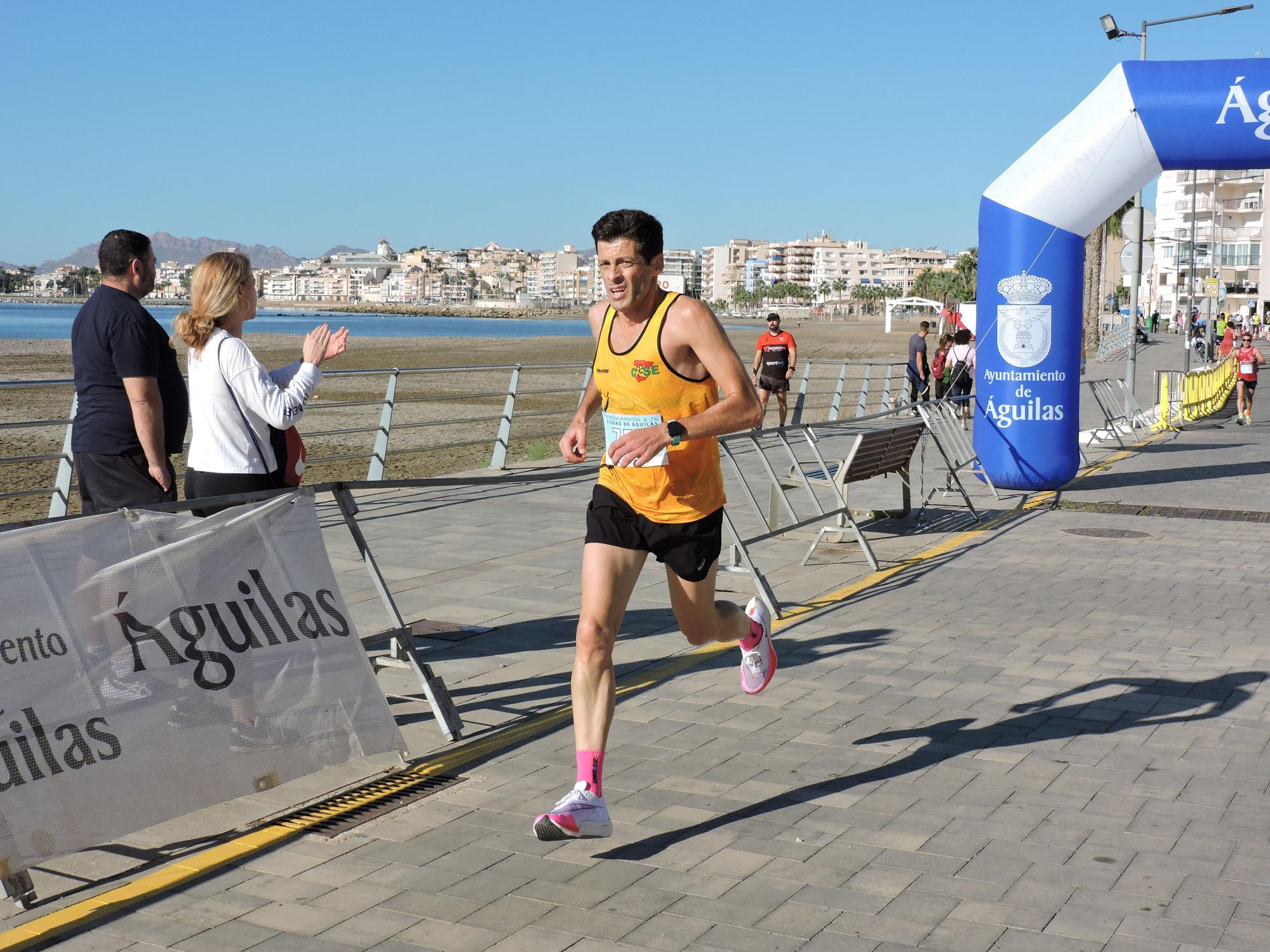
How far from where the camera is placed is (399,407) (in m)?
28.3

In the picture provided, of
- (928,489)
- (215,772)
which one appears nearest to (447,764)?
(215,772)

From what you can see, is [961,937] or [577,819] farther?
[577,819]

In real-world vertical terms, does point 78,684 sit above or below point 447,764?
above

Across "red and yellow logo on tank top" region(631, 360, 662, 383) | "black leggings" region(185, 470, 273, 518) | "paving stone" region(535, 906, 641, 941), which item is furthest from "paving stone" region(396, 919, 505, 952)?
"black leggings" region(185, 470, 273, 518)

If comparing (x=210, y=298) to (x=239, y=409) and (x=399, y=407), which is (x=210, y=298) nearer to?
(x=239, y=409)

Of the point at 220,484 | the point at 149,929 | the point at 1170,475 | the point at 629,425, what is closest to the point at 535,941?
the point at 149,929

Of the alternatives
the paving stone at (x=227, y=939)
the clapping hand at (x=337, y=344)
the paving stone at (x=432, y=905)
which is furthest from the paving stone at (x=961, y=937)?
the clapping hand at (x=337, y=344)

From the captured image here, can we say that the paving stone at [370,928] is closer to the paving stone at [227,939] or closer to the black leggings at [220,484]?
the paving stone at [227,939]

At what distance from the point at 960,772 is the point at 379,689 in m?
2.16

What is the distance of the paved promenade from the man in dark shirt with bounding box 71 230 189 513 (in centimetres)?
137

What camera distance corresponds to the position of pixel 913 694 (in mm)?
6051

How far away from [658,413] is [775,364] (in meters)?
15.2

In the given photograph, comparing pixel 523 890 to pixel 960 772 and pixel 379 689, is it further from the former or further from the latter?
pixel 960 772

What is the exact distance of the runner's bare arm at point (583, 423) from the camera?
4684 mm
